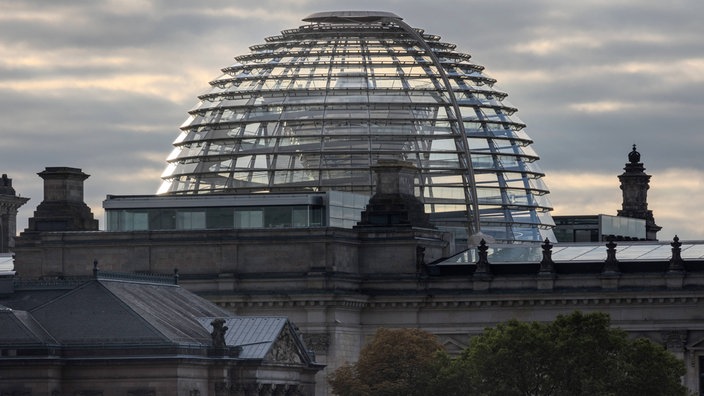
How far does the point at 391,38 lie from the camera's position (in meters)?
171

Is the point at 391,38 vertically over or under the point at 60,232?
over

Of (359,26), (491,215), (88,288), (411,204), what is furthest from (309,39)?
(88,288)

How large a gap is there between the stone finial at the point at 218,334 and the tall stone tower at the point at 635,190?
63415mm

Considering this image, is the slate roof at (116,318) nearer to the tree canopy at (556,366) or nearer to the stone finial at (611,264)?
the tree canopy at (556,366)

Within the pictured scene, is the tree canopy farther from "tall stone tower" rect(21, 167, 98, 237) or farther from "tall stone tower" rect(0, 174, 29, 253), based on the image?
"tall stone tower" rect(0, 174, 29, 253)

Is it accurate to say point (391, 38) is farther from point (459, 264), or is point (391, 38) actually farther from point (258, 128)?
point (459, 264)

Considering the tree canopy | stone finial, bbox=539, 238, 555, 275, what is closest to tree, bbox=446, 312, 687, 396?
→ the tree canopy

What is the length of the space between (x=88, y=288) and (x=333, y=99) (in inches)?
1966

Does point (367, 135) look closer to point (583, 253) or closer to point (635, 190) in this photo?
point (635, 190)

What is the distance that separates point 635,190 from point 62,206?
38.0 meters

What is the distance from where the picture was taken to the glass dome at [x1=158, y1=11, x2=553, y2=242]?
16412cm

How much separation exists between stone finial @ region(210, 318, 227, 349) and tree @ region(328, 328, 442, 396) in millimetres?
12118

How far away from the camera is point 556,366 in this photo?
122312 millimetres

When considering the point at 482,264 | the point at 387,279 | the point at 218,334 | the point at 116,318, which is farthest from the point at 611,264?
the point at 116,318
